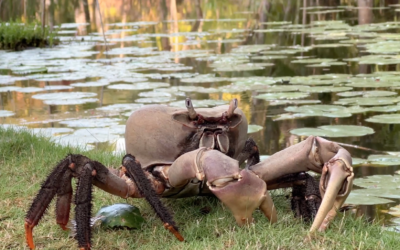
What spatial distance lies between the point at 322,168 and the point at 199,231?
64 cm

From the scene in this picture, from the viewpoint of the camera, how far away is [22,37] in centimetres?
1103

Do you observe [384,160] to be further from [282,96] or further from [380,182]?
[282,96]

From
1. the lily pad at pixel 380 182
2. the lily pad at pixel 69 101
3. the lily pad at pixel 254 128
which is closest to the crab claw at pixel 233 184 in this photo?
the lily pad at pixel 380 182

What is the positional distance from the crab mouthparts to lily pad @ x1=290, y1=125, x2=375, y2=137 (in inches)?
79.6

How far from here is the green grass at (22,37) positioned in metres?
10.9

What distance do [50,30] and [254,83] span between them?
19.4ft

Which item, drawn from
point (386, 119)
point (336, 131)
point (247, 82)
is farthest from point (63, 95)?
point (386, 119)

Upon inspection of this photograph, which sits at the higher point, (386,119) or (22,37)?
(22,37)

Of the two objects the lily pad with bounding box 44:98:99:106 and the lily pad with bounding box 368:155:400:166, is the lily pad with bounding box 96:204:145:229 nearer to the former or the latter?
the lily pad with bounding box 368:155:400:166

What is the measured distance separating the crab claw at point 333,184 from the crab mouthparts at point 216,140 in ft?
1.68

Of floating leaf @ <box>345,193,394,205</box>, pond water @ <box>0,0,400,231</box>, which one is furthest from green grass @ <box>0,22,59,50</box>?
floating leaf @ <box>345,193,394,205</box>

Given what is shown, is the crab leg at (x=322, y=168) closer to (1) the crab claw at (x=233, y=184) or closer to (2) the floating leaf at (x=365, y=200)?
(1) the crab claw at (x=233, y=184)

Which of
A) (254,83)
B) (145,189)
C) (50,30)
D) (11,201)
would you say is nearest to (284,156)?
(145,189)

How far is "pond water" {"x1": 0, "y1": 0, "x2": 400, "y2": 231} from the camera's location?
499 centimetres
